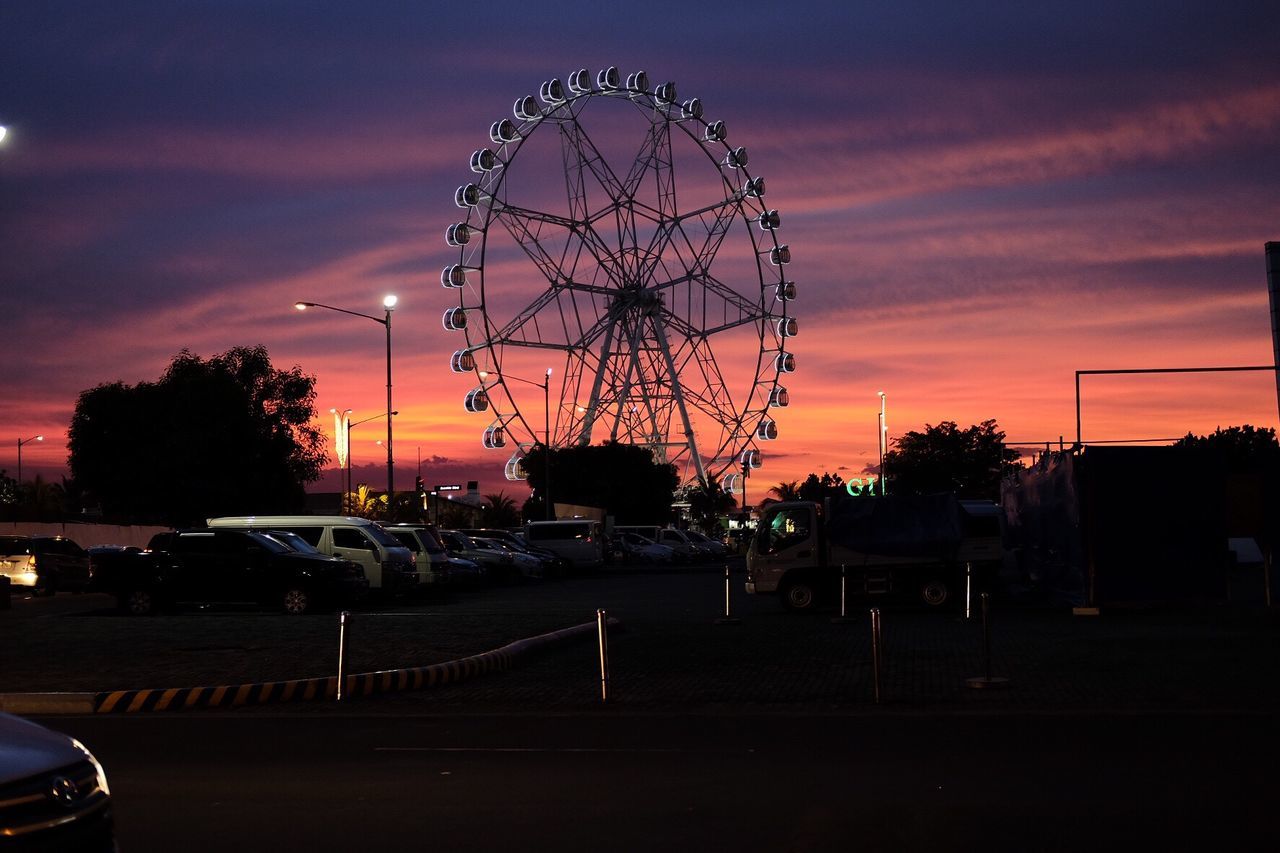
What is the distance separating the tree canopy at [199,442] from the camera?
61.9 m

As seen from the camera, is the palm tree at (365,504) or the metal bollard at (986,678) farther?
the palm tree at (365,504)

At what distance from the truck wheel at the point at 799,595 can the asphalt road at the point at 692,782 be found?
16.9m

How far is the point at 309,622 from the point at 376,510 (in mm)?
90201

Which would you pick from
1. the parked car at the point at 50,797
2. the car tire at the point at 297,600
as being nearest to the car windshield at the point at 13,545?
the car tire at the point at 297,600

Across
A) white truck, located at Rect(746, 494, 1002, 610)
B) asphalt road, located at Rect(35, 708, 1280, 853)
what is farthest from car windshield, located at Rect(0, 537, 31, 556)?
asphalt road, located at Rect(35, 708, 1280, 853)

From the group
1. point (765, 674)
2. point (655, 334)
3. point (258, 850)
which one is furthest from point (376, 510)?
point (258, 850)

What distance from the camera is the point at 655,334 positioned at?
227 feet

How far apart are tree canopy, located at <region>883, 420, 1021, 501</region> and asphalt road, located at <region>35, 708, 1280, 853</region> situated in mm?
82874

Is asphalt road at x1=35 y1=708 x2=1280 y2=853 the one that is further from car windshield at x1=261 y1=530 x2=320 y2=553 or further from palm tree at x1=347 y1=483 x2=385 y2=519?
palm tree at x1=347 y1=483 x2=385 y2=519

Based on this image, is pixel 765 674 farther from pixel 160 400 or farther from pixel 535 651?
pixel 160 400

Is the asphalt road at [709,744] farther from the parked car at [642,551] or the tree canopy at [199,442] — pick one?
the parked car at [642,551]

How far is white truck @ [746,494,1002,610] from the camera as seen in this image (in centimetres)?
3086

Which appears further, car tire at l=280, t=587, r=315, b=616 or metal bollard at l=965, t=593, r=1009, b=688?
car tire at l=280, t=587, r=315, b=616

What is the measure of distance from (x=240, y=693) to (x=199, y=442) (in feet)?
155
